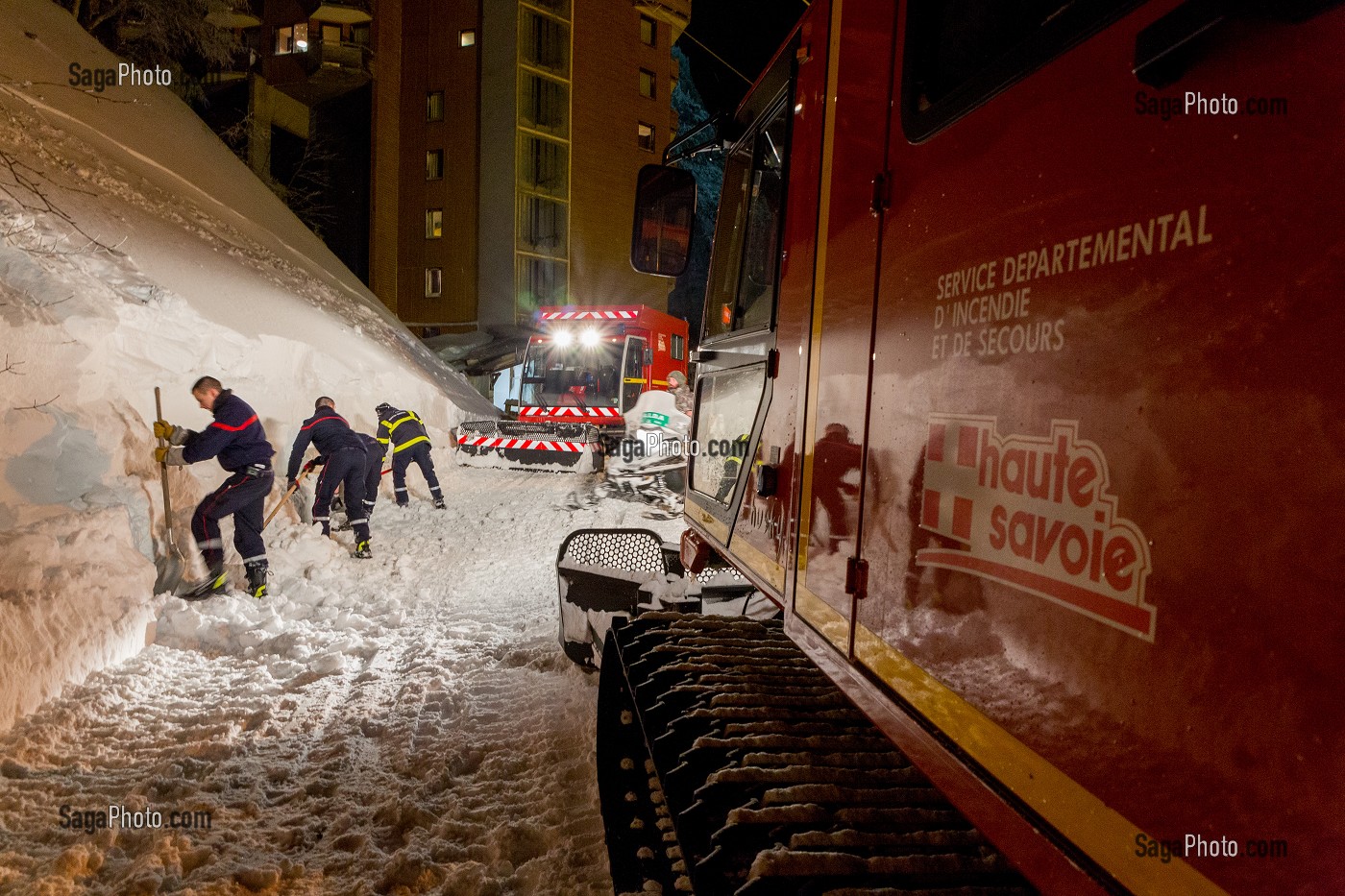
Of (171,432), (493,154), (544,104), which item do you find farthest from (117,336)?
(544,104)

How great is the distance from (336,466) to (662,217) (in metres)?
5.62

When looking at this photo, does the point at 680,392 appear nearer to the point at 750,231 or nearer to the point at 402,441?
the point at 402,441

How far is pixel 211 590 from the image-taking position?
19.6 feet

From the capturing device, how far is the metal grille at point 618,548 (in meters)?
4.51

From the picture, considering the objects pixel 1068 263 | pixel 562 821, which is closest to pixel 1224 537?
pixel 1068 263

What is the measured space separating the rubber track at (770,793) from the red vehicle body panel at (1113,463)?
0.23 metres

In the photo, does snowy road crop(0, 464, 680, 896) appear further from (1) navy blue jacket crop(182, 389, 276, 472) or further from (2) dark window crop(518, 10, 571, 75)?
(2) dark window crop(518, 10, 571, 75)

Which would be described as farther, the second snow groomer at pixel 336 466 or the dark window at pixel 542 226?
the dark window at pixel 542 226

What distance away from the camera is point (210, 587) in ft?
19.5

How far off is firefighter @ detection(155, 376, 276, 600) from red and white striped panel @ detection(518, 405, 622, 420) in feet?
26.0

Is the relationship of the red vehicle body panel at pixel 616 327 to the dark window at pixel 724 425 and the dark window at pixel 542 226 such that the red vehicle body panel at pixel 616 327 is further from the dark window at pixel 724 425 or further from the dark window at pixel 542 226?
the dark window at pixel 542 226

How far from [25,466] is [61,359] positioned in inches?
59.2
